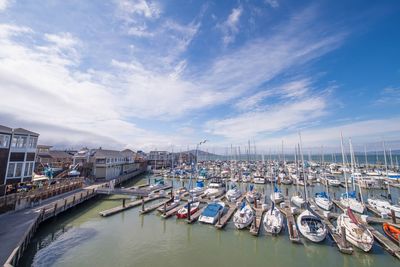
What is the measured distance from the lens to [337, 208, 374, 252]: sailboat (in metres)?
16.4

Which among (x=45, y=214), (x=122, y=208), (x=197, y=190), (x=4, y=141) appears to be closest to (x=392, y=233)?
(x=197, y=190)

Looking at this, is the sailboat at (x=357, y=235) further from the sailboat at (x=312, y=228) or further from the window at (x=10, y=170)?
the window at (x=10, y=170)

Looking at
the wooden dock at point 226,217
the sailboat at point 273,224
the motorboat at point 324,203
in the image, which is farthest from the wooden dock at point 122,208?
the motorboat at point 324,203

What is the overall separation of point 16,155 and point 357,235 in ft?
127

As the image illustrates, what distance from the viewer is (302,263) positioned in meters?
15.5

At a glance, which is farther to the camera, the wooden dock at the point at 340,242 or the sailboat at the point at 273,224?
the sailboat at the point at 273,224

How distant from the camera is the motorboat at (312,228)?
18062 millimetres

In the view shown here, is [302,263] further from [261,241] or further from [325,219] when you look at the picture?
[325,219]

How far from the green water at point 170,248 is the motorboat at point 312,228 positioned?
69 cm

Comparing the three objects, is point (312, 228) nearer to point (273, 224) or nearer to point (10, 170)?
point (273, 224)

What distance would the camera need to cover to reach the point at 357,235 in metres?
17.2

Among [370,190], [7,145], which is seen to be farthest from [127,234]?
[370,190]

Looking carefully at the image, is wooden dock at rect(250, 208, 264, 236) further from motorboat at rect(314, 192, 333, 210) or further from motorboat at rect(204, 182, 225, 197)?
motorboat at rect(204, 182, 225, 197)

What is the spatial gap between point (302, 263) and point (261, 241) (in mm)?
4109
